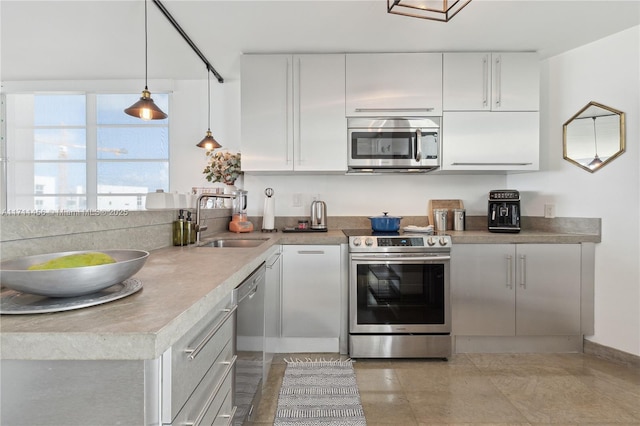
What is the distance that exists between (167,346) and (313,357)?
190 centimetres

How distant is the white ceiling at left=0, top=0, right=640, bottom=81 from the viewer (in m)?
2.03

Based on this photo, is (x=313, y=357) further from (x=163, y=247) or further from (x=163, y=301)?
(x=163, y=301)

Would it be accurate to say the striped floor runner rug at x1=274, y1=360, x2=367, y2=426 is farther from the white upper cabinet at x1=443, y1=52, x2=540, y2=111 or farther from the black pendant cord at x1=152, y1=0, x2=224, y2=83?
the black pendant cord at x1=152, y1=0, x2=224, y2=83

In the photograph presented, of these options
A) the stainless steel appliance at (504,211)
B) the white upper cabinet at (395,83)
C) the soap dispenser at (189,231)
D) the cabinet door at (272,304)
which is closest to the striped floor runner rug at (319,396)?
the cabinet door at (272,304)

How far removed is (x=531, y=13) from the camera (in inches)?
81.7

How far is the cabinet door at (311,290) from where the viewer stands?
2324 millimetres

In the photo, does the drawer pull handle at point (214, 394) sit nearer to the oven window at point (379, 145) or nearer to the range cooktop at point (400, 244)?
the range cooktop at point (400, 244)

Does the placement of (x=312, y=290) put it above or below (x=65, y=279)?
below

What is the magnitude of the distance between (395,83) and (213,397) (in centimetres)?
248

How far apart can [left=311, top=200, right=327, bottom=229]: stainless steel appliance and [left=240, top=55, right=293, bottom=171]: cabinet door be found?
0.51 meters

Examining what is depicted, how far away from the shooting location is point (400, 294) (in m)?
2.28

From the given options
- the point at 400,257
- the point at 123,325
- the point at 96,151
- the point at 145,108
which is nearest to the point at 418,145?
the point at 400,257

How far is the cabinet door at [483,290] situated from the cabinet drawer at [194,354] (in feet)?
6.05

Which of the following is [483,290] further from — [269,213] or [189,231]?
[189,231]
